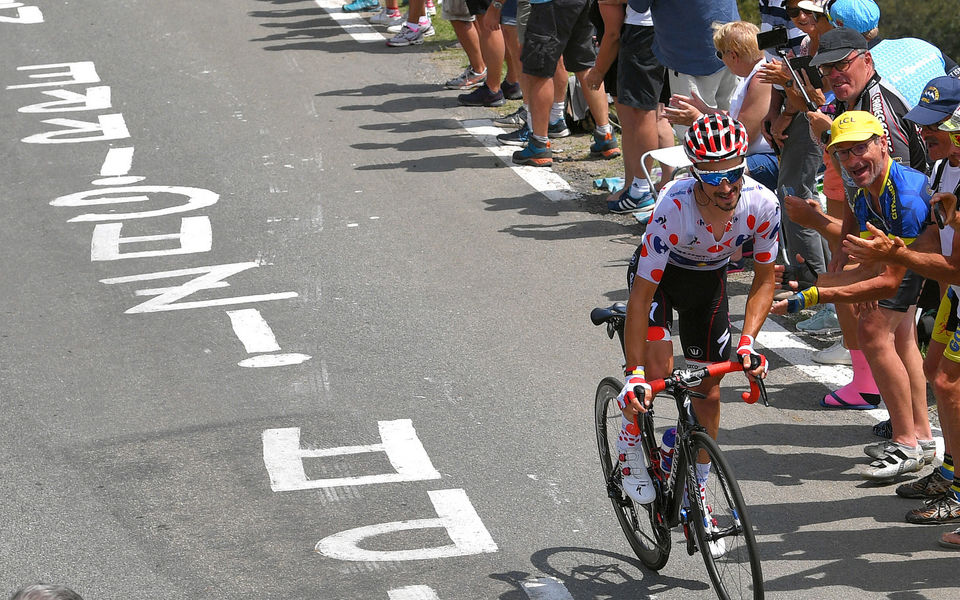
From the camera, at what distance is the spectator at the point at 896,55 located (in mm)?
6848

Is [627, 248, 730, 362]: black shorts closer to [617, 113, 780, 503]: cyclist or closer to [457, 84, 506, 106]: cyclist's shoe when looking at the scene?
[617, 113, 780, 503]: cyclist

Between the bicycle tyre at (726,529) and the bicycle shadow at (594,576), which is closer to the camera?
the bicycle tyre at (726,529)

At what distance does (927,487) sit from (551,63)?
19.4ft

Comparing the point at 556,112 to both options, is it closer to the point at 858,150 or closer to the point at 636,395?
the point at 858,150

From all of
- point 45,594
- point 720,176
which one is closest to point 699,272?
point 720,176

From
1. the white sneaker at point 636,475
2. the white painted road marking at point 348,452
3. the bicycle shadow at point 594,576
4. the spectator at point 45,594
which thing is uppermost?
the spectator at point 45,594

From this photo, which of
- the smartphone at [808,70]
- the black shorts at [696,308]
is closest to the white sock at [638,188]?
the smartphone at [808,70]

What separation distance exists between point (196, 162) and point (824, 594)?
8396 mm

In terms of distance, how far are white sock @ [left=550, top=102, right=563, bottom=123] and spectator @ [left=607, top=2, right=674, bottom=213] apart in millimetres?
2063

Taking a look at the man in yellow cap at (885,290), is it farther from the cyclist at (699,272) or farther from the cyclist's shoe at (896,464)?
the cyclist at (699,272)

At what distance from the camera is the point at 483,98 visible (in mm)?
13281

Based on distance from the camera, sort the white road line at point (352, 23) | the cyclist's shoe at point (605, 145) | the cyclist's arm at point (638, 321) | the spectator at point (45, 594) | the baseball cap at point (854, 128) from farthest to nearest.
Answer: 1. the white road line at point (352, 23)
2. the cyclist's shoe at point (605, 145)
3. the baseball cap at point (854, 128)
4. the cyclist's arm at point (638, 321)
5. the spectator at point (45, 594)

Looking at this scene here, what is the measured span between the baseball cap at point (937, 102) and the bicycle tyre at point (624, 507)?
5.87 ft

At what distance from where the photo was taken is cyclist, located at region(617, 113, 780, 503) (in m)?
4.95
